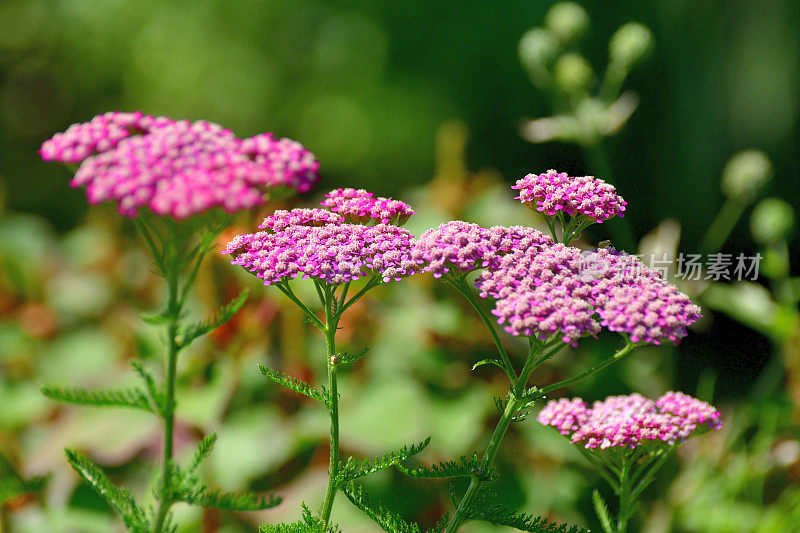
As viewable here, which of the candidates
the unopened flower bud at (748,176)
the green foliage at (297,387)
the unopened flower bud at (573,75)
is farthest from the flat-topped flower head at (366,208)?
the unopened flower bud at (748,176)

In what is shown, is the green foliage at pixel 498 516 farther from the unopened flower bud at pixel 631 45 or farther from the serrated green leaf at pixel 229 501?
the unopened flower bud at pixel 631 45

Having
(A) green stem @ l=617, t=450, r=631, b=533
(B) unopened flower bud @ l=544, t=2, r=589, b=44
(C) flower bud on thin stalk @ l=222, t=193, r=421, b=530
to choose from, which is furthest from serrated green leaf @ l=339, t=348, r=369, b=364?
(B) unopened flower bud @ l=544, t=2, r=589, b=44

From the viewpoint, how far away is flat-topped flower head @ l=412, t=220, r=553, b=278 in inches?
31.3

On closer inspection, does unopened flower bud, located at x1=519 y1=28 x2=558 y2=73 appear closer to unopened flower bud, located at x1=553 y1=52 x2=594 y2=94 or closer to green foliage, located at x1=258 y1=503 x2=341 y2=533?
unopened flower bud, located at x1=553 y1=52 x2=594 y2=94

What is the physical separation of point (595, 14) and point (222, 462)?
8.60ft

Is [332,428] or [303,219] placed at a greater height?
[303,219]

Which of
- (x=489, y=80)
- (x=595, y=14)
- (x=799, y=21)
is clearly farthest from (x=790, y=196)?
(x=489, y=80)

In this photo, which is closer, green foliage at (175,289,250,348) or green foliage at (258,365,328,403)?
green foliage at (175,289,250,348)

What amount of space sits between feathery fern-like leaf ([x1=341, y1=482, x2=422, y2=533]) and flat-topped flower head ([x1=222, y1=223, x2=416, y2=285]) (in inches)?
10.4

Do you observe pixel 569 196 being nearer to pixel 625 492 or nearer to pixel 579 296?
pixel 579 296

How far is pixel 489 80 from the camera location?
12.1 ft

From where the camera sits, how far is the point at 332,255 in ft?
2.61

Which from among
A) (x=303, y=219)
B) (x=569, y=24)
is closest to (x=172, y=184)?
(x=303, y=219)

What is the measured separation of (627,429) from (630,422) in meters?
0.01
